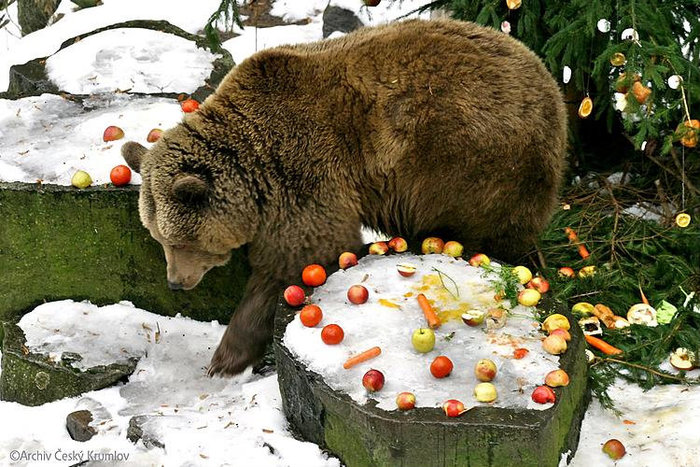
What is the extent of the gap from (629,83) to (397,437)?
295 cm

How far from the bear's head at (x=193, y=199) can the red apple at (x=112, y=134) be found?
875 mm

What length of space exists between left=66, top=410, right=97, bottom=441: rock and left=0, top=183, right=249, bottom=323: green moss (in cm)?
115

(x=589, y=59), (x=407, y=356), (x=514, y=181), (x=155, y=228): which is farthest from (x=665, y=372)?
(x=155, y=228)

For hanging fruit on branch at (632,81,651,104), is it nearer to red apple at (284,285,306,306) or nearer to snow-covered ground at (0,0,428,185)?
red apple at (284,285,306,306)

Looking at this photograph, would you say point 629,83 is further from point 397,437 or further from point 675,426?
point 397,437

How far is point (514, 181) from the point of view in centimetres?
538

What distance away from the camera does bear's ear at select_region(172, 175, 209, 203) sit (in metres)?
5.01

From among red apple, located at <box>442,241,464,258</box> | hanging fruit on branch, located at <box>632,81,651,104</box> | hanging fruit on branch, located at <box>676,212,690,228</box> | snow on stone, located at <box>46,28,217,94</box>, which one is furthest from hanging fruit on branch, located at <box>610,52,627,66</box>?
snow on stone, located at <box>46,28,217,94</box>

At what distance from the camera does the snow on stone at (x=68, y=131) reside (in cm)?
598

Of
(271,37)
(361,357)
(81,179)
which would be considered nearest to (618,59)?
(361,357)

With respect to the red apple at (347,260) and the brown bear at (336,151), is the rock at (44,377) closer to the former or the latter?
the brown bear at (336,151)

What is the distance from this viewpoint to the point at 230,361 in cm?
543

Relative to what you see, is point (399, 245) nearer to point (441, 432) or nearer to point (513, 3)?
point (441, 432)

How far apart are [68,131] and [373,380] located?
11.4 ft
